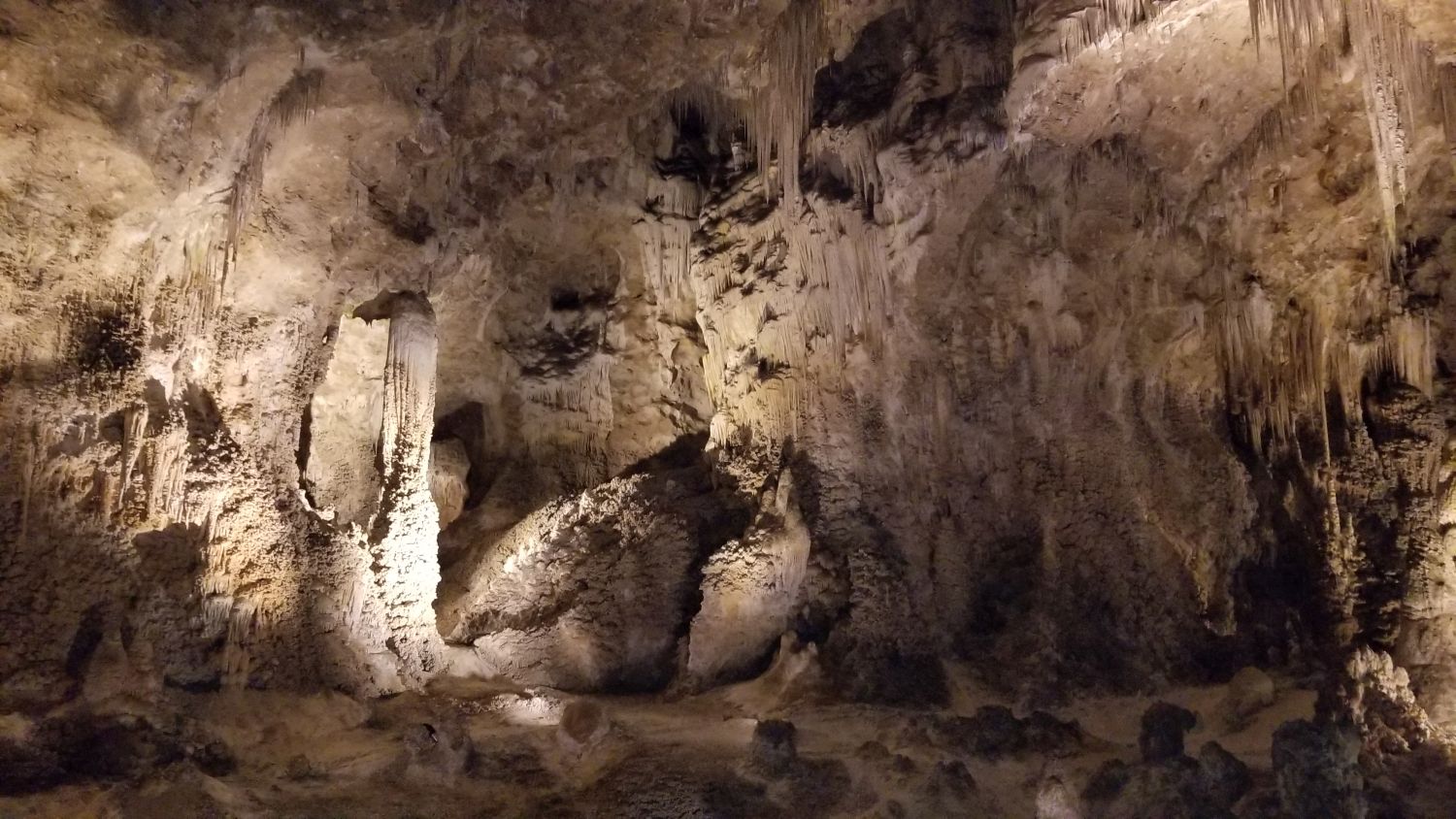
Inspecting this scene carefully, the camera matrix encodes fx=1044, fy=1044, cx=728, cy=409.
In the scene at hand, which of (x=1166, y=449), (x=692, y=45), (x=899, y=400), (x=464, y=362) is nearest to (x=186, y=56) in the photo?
(x=692, y=45)

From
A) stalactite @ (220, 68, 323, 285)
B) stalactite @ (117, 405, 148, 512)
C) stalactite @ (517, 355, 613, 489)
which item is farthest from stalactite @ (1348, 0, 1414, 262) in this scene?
stalactite @ (117, 405, 148, 512)

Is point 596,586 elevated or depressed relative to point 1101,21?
depressed

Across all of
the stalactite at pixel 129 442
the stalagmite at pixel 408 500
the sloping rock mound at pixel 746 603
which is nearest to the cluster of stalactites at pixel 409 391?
the stalagmite at pixel 408 500

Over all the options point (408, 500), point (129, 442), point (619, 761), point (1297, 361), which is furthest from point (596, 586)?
point (1297, 361)

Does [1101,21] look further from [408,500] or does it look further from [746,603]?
[408,500]

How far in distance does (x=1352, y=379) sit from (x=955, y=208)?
3727mm

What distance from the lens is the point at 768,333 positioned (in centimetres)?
1129

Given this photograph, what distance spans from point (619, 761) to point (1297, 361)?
6815 mm

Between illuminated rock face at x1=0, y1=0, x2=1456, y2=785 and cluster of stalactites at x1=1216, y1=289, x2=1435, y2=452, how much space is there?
38 millimetres

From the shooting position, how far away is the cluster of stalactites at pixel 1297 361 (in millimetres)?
8602

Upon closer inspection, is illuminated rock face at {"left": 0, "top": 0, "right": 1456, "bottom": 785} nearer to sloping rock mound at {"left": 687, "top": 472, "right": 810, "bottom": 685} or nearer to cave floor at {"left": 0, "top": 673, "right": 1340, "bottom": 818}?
sloping rock mound at {"left": 687, "top": 472, "right": 810, "bottom": 685}

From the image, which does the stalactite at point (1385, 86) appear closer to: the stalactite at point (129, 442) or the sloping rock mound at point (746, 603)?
the sloping rock mound at point (746, 603)

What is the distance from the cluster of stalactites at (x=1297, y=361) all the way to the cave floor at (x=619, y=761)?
253 centimetres

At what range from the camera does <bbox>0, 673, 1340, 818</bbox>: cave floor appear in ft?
23.6
